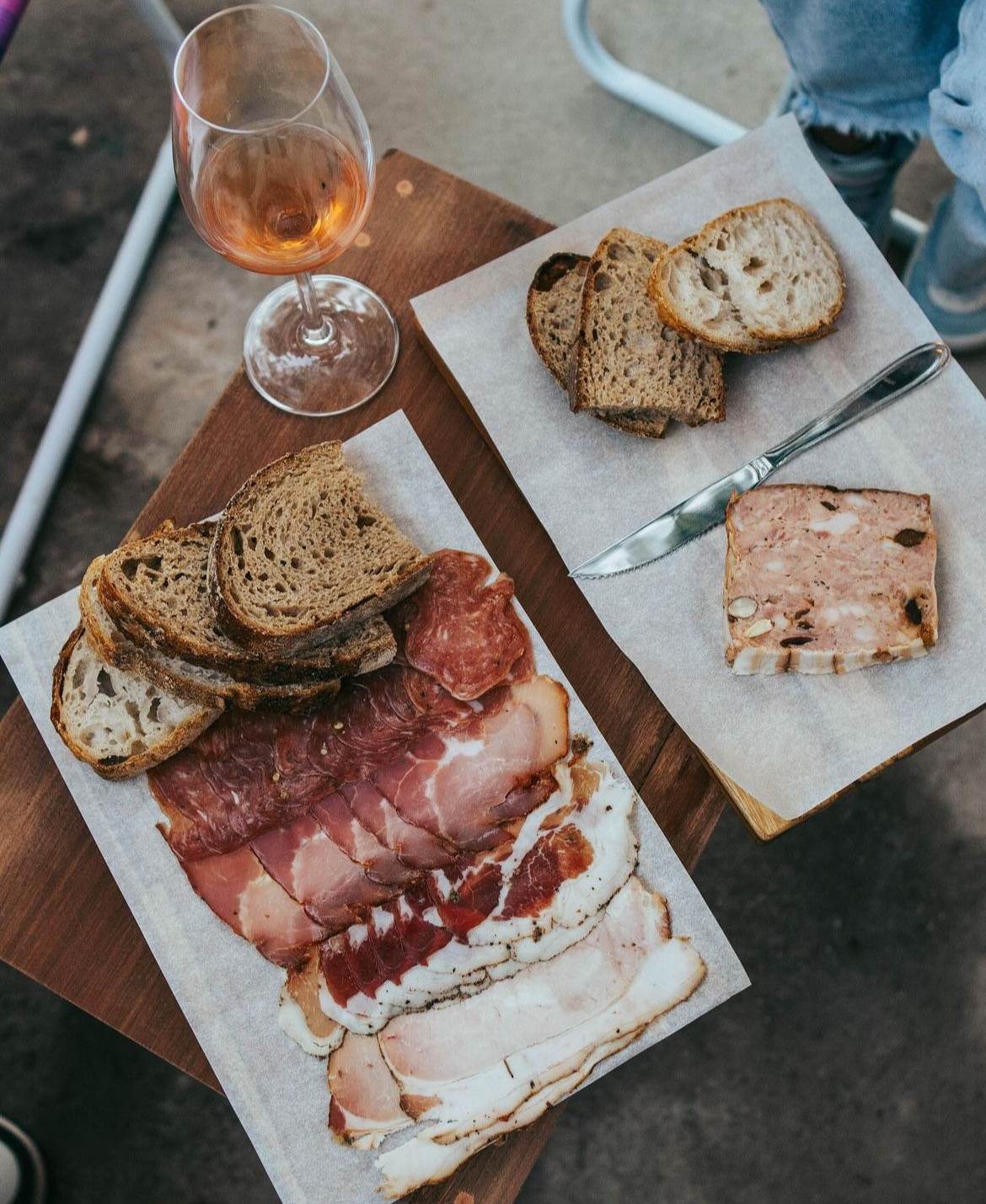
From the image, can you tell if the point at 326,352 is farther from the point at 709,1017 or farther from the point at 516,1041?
the point at 709,1017

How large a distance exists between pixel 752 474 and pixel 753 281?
0.25m

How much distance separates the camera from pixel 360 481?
1288mm

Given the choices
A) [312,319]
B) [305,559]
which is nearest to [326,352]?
[312,319]

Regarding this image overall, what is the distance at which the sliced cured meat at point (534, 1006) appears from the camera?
1231 millimetres

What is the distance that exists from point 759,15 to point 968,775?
5.68 feet

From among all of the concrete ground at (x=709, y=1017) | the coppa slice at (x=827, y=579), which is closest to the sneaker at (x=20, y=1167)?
the concrete ground at (x=709, y=1017)

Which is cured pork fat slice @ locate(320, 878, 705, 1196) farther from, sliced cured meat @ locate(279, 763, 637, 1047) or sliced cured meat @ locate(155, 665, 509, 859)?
sliced cured meat @ locate(155, 665, 509, 859)

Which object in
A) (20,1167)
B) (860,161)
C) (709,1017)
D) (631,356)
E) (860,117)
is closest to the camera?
(631,356)

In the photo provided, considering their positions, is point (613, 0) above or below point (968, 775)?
above

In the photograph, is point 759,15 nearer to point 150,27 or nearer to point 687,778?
point 150,27

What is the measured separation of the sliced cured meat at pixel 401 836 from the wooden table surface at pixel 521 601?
0.25 metres

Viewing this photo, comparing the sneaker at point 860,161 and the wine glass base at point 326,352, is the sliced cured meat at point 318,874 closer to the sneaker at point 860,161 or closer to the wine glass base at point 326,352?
the wine glass base at point 326,352

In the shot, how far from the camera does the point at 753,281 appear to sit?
1325 millimetres

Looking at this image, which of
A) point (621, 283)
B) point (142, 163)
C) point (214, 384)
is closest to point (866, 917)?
point (621, 283)
